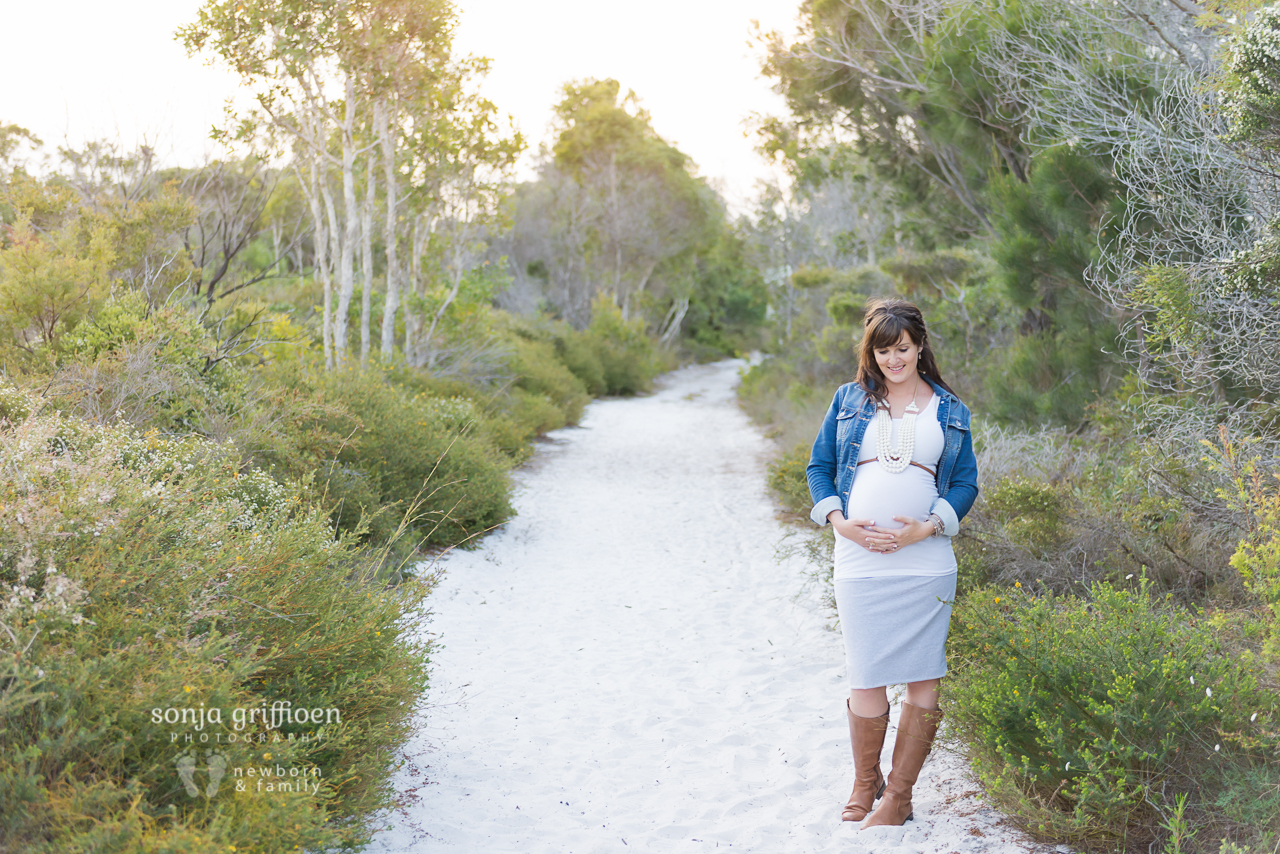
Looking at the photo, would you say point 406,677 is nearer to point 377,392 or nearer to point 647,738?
point 647,738

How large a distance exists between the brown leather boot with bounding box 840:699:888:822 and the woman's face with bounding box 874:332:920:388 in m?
1.23

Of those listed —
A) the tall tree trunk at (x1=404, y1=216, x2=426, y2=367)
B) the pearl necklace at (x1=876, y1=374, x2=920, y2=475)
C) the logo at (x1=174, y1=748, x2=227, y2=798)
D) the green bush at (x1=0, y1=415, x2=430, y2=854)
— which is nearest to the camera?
the green bush at (x1=0, y1=415, x2=430, y2=854)

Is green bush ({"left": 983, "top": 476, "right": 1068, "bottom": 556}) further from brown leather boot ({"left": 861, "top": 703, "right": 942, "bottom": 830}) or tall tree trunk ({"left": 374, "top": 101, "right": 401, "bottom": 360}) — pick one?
tall tree trunk ({"left": 374, "top": 101, "right": 401, "bottom": 360})

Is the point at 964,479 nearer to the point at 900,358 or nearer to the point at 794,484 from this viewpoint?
the point at 900,358

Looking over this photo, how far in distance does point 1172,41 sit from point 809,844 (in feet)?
20.5

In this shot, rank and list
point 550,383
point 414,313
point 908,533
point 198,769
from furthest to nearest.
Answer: point 550,383 < point 414,313 < point 908,533 < point 198,769

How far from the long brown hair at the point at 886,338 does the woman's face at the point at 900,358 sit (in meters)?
0.01

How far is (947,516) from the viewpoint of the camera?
285cm

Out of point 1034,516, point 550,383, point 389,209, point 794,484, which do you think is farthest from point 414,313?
point 1034,516

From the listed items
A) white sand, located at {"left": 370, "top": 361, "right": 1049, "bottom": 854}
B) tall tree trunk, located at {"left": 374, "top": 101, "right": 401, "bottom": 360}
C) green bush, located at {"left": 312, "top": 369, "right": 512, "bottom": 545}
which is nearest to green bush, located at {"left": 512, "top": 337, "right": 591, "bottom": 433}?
tall tree trunk, located at {"left": 374, "top": 101, "right": 401, "bottom": 360}

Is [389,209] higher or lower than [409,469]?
higher

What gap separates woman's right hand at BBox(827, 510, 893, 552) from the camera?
9.35 feet

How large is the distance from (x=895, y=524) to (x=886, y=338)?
0.66 meters

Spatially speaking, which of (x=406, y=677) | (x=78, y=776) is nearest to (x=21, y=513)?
(x=78, y=776)
